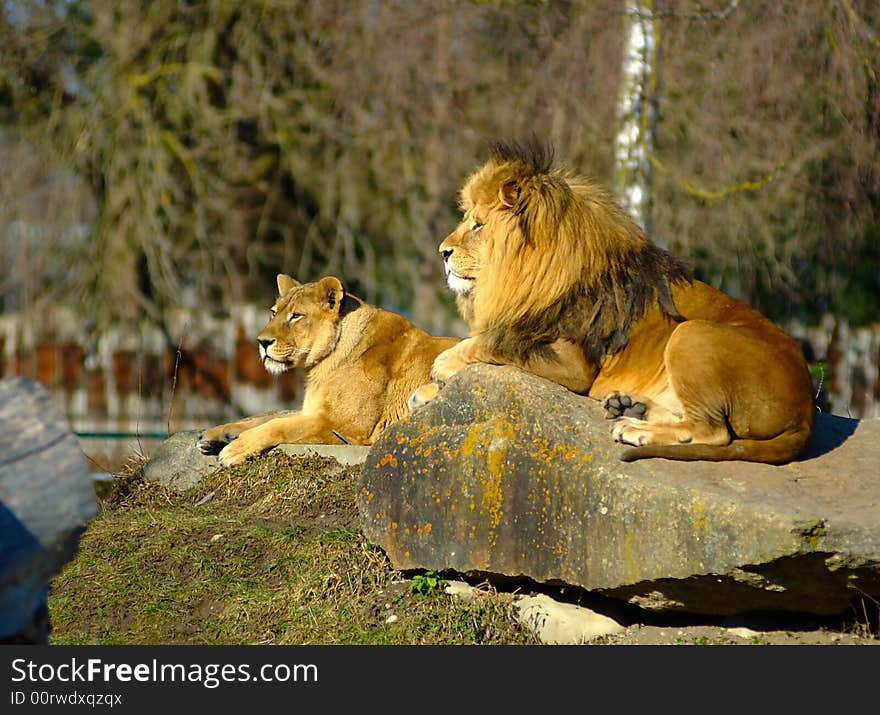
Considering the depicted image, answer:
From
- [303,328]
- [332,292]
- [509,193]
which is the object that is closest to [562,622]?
[509,193]

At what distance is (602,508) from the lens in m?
5.34

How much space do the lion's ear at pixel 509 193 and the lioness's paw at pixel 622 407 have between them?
1226mm

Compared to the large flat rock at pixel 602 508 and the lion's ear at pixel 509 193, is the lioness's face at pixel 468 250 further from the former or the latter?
the large flat rock at pixel 602 508

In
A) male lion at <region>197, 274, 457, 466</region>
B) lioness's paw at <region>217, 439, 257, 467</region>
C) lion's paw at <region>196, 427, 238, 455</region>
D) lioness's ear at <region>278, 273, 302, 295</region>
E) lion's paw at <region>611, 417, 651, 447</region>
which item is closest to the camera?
lion's paw at <region>611, 417, 651, 447</region>

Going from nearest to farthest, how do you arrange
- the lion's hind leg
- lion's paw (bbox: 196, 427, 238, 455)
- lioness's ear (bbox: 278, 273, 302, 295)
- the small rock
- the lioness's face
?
the small rock, the lion's hind leg, the lioness's face, lion's paw (bbox: 196, 427, 238, 455), lioness's ear (bbox: 278, 273, 302, 295)

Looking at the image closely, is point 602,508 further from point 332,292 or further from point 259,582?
point 332,292

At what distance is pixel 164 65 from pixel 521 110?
486 centimetres

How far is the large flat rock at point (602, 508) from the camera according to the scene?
500 cm

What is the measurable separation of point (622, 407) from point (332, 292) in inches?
117

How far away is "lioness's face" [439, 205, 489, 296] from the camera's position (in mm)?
6301

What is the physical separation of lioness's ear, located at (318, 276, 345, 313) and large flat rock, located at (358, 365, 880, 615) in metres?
2.15

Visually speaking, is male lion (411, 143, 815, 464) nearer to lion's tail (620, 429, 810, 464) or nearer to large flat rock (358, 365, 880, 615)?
lion's tail (620, 429, 810, 464)

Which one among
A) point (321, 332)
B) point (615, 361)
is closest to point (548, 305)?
point (615, 361)

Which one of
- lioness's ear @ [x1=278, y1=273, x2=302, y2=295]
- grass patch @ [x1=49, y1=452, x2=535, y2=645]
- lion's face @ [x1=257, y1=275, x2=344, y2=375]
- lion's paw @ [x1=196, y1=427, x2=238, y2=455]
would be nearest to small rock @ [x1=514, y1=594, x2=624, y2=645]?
grass patch @ [x1=49, y1=452, x2=535, y2=645]
